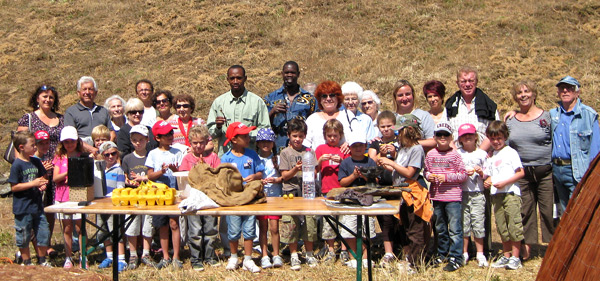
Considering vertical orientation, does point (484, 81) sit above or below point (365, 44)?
below

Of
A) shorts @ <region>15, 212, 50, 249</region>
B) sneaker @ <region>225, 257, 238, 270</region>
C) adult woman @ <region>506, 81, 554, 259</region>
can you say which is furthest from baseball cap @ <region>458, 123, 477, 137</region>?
shorts @ <region>15, 212, 50, 249</region>

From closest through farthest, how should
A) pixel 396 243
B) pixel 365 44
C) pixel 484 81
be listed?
1. pixel 396 243
2. pixel 484 81
3. pixel 365 44

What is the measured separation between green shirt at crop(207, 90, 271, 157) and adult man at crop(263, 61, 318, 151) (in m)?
0.18

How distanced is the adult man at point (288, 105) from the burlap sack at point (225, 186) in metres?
2.11

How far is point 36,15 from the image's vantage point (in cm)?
2334

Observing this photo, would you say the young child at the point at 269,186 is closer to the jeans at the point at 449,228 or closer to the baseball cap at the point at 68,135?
the jeans at the point at 449,228

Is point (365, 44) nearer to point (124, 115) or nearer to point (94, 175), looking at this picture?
point (124, 115)

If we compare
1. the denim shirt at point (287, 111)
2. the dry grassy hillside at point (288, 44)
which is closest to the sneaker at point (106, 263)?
the denim shirt at point (287, 111)

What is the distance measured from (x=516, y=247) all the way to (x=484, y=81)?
34.0 feet

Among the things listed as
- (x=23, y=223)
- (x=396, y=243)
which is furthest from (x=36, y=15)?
(x=396, y=243)

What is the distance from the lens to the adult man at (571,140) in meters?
6.00

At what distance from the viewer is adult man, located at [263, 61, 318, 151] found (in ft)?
23.4

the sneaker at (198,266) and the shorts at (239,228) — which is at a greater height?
the shorts at (239,228)

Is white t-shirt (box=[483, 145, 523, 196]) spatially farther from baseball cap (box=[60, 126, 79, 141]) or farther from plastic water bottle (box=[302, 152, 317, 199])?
baseball cap (box=[60, 126, 79, 141])
